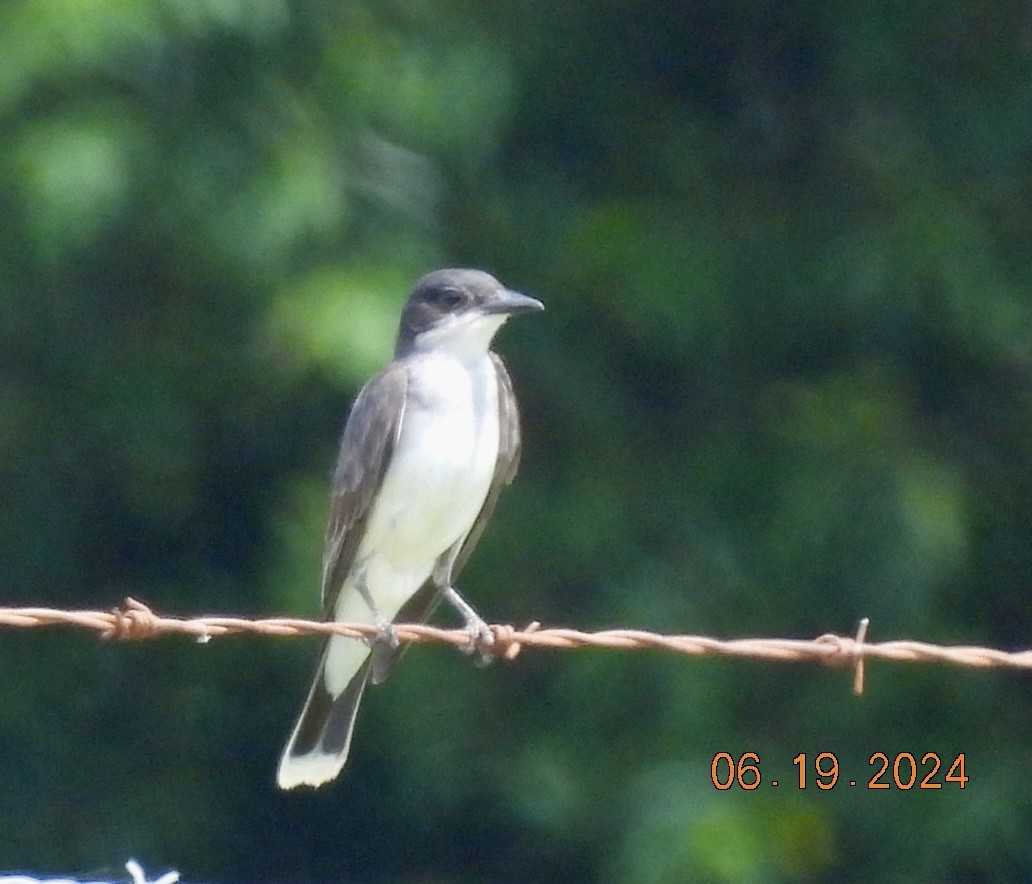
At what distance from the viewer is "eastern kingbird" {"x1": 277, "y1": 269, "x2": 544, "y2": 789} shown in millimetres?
4871

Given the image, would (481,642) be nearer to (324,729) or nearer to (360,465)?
(360,465)

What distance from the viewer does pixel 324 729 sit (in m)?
5.03

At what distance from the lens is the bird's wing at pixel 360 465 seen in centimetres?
488

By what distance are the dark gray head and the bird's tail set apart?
2.55 ft

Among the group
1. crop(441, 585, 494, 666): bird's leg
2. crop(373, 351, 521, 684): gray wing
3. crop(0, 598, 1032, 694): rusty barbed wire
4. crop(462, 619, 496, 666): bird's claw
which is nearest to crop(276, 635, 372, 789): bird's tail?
crop(373, 351, 521, 684): gray wing

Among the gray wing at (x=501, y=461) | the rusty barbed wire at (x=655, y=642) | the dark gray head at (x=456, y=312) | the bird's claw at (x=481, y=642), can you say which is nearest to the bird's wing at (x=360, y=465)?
the dark gray head at (x=456, y=312)

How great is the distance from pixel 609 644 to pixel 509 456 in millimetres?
1927

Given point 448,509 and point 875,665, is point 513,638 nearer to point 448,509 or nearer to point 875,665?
point 448,509

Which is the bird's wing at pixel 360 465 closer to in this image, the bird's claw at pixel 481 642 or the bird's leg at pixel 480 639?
the bird's leg at pixel 480 639

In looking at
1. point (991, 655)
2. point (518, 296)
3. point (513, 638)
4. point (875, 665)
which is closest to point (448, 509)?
point (518, 296)

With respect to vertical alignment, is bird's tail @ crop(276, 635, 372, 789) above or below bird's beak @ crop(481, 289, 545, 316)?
below

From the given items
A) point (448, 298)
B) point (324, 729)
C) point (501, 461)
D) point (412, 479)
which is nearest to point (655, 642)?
point (412, 479)

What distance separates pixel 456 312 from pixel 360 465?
489mm

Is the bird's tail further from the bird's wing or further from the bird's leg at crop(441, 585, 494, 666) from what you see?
the bird's leg at crop(441, 585, 494, 666)
